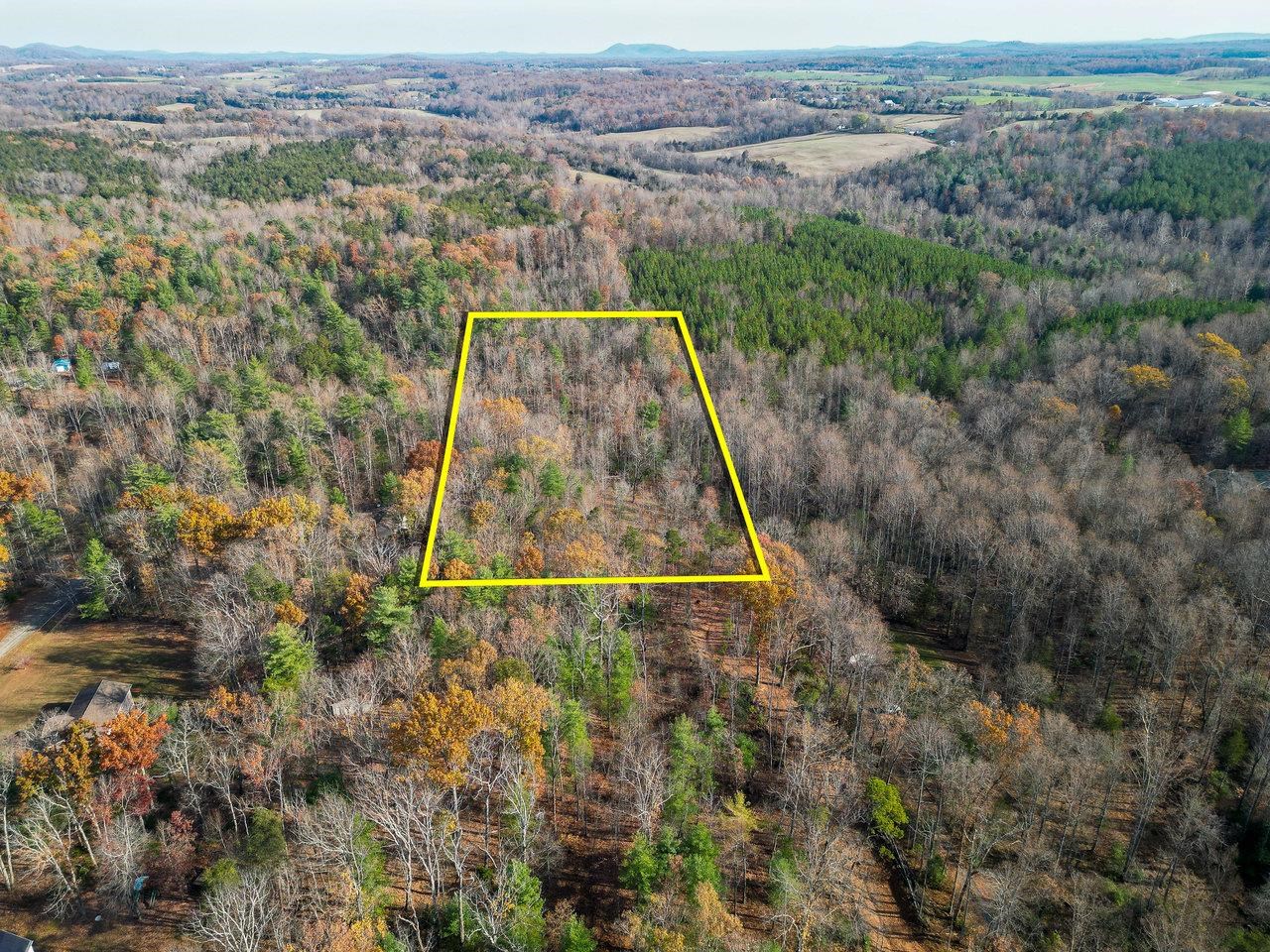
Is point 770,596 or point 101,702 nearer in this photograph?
point 101,702

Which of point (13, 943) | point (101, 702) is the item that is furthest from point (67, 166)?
point (13, 943)

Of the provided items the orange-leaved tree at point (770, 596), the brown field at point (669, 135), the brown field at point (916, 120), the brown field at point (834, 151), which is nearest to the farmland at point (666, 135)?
the brown field at point (669, 135)

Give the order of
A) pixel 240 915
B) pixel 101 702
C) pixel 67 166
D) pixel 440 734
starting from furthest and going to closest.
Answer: pixel 67 166, pixel 101 702, pixel 440 734, pixel 240 915

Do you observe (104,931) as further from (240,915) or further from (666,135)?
(666,135)

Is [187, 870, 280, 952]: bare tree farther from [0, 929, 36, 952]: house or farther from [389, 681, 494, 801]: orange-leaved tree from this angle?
[389, 681, 494, 801]: orange-leaved tree

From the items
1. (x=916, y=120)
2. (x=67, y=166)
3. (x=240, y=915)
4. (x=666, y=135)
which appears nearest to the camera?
(x=240, y=915)
